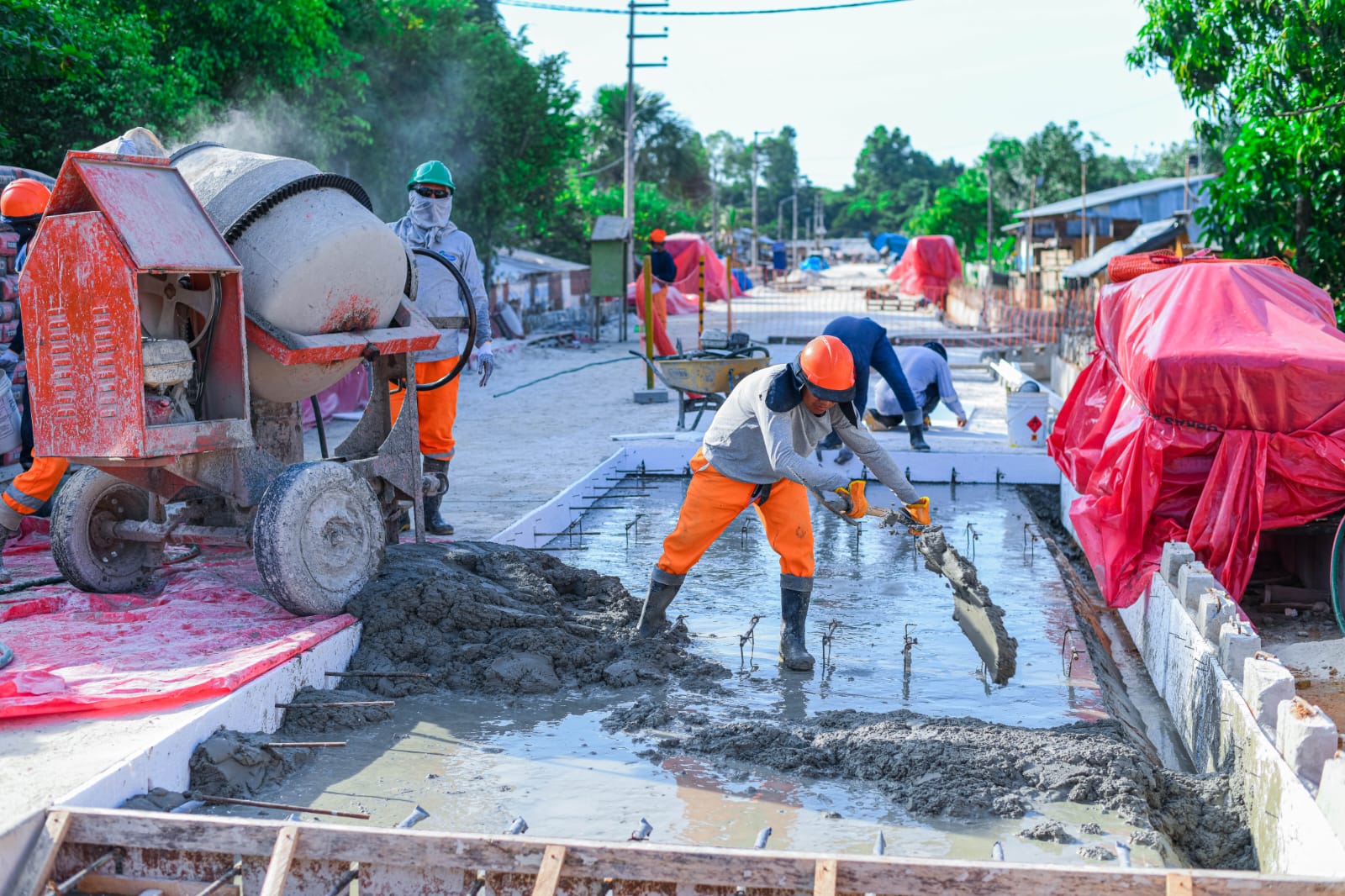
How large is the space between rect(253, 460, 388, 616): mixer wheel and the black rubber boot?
5.62 m

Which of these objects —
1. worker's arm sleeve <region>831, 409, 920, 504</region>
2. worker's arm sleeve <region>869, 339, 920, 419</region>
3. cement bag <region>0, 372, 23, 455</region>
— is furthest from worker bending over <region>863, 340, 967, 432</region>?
cement bag <region>0, 372, 23, 455</region>

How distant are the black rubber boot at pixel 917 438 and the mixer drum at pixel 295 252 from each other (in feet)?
18.0

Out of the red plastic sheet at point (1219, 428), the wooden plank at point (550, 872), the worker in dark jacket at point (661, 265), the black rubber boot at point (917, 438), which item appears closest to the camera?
the wooden plank at point (550, 872)

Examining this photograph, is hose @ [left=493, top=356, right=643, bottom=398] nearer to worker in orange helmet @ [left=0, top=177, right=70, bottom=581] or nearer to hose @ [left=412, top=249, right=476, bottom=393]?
hose @ [left=412, top=249, right=476, bottom=393]

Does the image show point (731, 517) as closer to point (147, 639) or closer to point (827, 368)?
point (827, 368)

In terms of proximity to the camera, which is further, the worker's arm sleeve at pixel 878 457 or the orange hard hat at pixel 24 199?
the orange hard hat at pixel 24 199

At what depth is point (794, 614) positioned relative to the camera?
17.7 feet

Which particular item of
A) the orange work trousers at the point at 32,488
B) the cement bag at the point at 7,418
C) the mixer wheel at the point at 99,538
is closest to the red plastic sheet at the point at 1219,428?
the mixer wheel at the point at 99,538

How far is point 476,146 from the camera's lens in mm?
22500

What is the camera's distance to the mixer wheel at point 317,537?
492cm

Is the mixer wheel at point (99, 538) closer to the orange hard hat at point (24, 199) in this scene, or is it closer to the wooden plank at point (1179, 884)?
the orange hard hat at point (24, 199)

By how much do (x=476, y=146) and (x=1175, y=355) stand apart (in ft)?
59.9

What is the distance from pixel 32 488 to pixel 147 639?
49.3 inches

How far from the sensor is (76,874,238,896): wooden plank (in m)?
3.28
